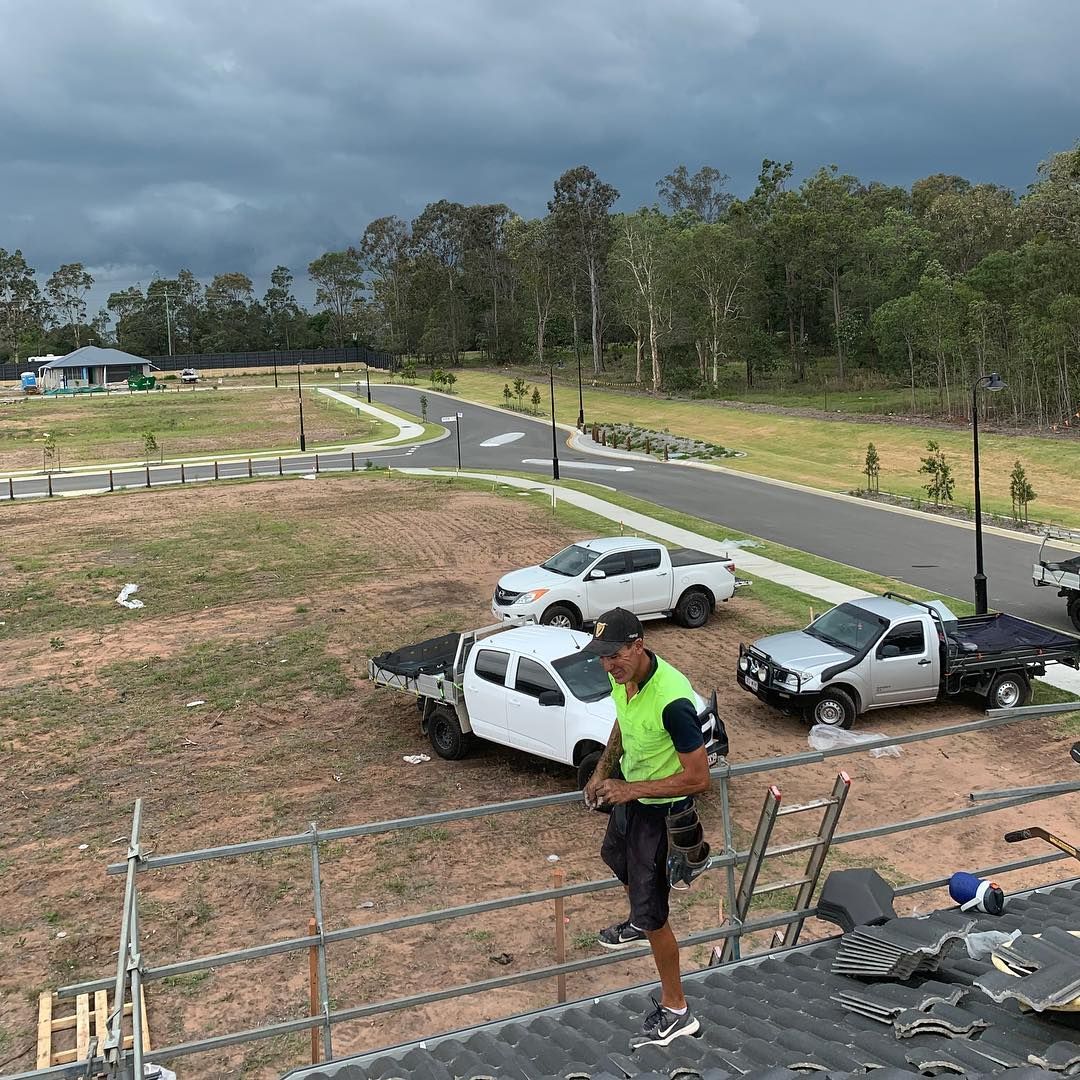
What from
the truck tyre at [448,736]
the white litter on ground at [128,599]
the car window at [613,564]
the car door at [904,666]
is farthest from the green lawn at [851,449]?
the truck tyre at [448,736]

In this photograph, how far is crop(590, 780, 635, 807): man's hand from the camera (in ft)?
16.7

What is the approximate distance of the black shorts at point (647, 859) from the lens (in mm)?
5227

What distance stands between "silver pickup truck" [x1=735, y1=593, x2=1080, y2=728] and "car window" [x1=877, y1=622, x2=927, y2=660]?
0.01 m

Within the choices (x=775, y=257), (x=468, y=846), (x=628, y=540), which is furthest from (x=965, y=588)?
(x=775, y=257)

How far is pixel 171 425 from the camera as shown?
71125 millimetres

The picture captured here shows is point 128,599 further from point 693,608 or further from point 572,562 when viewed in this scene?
point 693,608

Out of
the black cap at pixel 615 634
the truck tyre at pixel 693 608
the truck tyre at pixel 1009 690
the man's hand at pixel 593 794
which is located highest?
the black cap at pixel 615 634

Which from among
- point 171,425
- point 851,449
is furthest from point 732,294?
point 171,425

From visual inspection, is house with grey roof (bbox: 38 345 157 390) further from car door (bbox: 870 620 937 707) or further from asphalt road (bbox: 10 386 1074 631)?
car door (bbox: 870 620 937 707)

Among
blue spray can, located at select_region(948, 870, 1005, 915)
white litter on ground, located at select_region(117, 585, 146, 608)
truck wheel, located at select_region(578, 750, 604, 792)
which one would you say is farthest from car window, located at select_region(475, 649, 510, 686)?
white litter on ground, located at select_region(117, 585, 146, 608)

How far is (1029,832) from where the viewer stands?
5.78 m

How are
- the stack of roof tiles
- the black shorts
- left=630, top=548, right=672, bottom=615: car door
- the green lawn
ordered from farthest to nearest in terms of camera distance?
1. the green lawn
2. left=630, top=548, right=672, bottom=615: car door
3. the stack of roof tiles
4. the black shorts

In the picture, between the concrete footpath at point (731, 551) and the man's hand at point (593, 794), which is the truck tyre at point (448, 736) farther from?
the concrete footpath at point (731, 551)

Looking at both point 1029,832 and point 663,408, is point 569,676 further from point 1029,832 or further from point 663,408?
point 663,408
